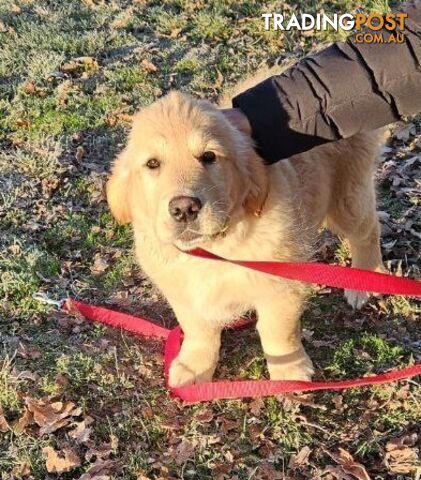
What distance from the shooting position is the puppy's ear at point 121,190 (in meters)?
2.85

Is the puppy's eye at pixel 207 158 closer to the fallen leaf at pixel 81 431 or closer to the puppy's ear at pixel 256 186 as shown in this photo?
the puppy's ear at pixel 256 186

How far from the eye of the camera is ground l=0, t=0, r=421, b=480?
303 centimetres

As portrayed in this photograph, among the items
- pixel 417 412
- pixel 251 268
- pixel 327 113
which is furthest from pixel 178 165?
pixel 417 412

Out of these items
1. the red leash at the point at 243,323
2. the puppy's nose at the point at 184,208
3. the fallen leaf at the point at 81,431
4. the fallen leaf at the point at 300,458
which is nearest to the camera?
the puppy's nose at the point at 184,208

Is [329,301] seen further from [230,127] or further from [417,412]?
[230,127]

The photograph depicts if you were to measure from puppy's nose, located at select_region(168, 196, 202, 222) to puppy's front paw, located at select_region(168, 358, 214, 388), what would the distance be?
1.14 meters

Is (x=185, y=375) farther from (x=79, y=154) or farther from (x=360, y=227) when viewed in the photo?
(x=79, y=154)

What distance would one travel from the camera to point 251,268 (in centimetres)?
271

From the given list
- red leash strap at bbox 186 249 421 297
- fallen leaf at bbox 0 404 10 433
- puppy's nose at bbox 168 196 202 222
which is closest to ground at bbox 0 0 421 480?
fallen leaf at bbox 0 404 10 433

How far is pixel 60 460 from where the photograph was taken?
3010 millimetres

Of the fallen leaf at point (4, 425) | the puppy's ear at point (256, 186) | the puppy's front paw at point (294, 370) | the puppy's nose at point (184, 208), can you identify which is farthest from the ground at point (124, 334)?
the puppy's nose at point (184, 208)

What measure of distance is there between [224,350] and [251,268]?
101 cm

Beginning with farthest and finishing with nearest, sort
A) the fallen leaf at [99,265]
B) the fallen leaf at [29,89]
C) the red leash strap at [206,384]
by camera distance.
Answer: the fallen leaf at [29,89], the fallen leaf at [99,265], the red leash strap at [206,384]

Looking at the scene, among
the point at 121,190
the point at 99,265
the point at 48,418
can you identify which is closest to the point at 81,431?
the point at 48,418
